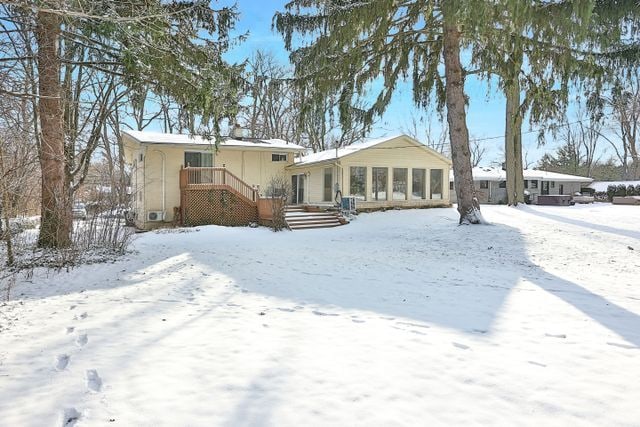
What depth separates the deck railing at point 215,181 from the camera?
16203mm

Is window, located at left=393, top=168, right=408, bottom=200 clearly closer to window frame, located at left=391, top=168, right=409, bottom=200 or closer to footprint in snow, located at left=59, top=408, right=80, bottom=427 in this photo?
window frame, located at left=391, top=168, right=409, bottom=200

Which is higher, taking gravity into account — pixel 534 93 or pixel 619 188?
pixel 534 93

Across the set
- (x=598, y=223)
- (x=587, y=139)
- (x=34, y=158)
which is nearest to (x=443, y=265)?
(x=34, y=158)

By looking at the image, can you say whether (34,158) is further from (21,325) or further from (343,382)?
(343,382)

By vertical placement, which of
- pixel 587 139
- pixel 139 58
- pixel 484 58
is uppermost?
Answer: pixel 587 139

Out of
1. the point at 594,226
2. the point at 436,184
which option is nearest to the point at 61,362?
the point at 594,226

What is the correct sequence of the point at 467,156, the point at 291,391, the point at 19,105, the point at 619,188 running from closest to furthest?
1. the point at 291,391
2. the point at 19,105
3. the point at 467,156
4. the point at 619,188

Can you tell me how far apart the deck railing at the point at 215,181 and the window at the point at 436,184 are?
9.19m

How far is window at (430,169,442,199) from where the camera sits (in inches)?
807

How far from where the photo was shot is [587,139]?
43594mm

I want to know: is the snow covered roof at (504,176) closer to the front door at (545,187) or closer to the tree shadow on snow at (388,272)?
the front door at (545,187)

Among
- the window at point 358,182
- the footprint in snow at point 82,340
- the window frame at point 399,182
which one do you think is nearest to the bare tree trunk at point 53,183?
the footprint in snow at point 82,340

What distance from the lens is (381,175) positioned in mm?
19484

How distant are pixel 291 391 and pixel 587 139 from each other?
5085 centimetres
